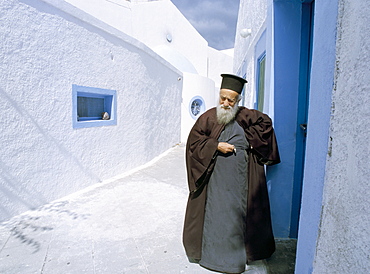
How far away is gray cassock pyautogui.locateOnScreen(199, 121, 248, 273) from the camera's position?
2.24 m

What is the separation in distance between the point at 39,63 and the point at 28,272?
263 centimetres

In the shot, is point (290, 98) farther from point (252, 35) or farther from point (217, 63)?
point (217, 63)

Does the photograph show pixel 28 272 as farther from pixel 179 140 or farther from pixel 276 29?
pixel 179 140

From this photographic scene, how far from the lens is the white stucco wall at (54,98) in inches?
126

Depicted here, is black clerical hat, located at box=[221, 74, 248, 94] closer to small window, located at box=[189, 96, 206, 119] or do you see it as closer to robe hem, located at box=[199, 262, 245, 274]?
robe hem, located at box=[199, 262, 245, 274]

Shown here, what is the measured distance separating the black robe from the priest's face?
0.07 m

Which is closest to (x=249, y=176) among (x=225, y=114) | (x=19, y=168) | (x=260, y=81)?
(x=225, y=114)

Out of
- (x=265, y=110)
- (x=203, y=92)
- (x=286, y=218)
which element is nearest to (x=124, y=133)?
(x=265, y=110)

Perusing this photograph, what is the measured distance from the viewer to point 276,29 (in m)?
2.58

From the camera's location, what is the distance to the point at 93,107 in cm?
514

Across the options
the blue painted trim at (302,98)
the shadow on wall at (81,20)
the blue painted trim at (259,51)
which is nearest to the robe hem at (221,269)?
the blue painted trim at (302,98)

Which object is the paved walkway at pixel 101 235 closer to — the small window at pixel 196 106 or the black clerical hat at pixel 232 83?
the black clerical hat at pixel 232 83

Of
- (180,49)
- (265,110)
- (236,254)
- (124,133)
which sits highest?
(180,49)

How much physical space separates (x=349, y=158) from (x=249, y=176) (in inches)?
53.3
